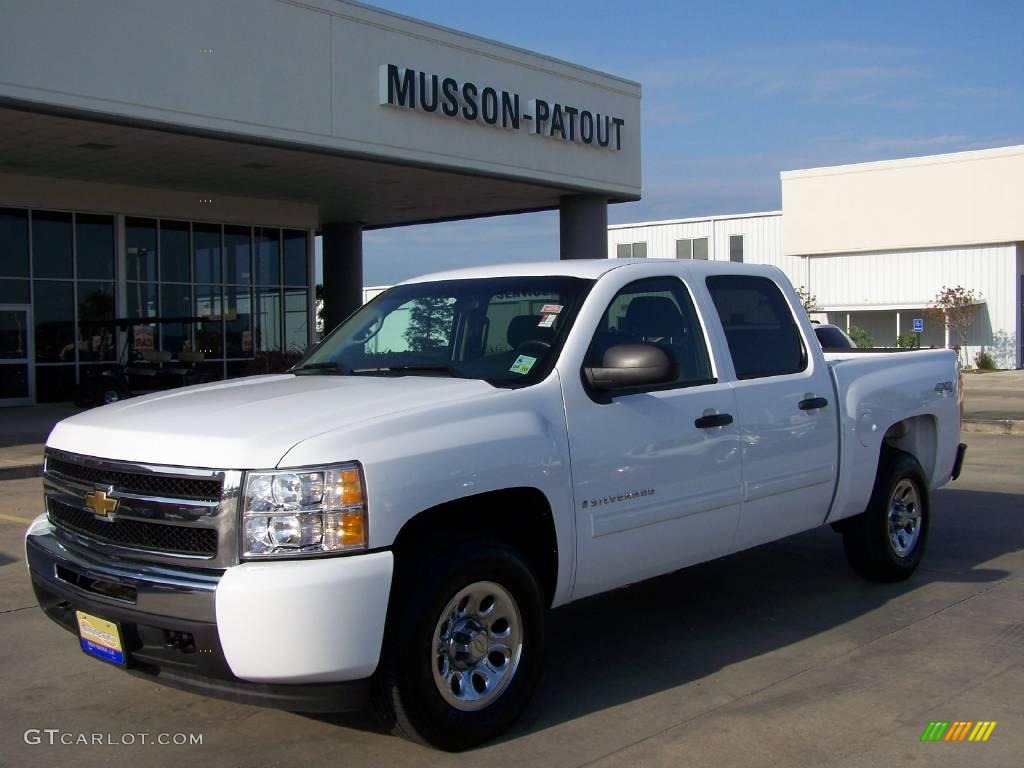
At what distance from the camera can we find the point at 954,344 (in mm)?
46500

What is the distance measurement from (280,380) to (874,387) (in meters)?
3.59

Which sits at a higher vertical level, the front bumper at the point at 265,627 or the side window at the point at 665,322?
the side window at the point at 665,322

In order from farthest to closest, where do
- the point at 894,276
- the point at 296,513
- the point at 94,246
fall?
the point at 894,276 < the point at 94,246 < the point at 296,513

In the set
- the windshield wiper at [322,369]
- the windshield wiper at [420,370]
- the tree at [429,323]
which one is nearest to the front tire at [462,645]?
the windshield wiper at [420,370]

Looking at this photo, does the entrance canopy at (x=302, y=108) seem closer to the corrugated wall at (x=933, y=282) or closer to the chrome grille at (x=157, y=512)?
the chrome grille at (x=157, y=512)

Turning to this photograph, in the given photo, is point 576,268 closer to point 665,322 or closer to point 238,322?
point 665,322

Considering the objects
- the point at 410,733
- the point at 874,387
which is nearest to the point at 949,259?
the point at 874,387

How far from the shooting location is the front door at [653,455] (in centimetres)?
485

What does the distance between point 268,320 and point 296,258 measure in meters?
1.92

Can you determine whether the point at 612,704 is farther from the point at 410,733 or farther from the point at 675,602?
the point at 675,602

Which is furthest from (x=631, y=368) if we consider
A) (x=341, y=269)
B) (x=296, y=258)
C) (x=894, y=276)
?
(x=894, y=276)

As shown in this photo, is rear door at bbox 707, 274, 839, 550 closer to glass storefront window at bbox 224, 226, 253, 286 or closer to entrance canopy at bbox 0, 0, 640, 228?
entrance canopy at bbox 0, 0, 640, 228

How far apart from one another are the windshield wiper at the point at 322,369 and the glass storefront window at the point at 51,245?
2088cm

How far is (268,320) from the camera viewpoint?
29.6 m
